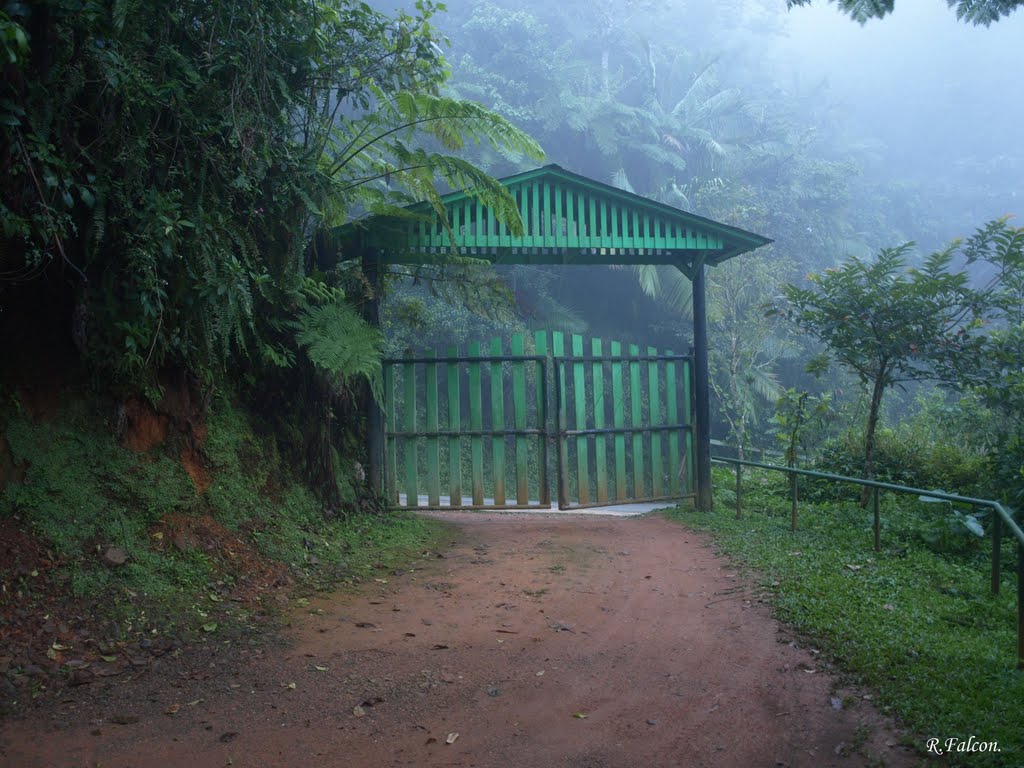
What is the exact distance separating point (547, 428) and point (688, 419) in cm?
199

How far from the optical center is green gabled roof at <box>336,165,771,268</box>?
A: 8506mm

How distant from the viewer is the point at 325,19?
6.64 m

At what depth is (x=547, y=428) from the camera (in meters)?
8.91

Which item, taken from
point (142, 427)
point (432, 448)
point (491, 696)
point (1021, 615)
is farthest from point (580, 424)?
point (1021, 615)

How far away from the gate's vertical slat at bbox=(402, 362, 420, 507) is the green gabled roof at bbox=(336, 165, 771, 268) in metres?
1.32

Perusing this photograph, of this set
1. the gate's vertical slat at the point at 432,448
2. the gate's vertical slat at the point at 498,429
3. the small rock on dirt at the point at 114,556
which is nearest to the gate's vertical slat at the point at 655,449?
the gate's vertical slat at the point at 498,429

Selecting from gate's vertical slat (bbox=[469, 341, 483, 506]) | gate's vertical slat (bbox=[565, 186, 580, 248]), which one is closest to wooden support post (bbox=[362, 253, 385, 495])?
gate's vertical slat (bbox=[469, 341, 483, 506])

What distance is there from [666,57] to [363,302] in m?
31.8

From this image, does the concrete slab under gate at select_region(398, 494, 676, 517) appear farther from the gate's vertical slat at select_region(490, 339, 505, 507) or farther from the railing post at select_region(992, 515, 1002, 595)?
the railing post at select_region(992, 515, 1002, 595)

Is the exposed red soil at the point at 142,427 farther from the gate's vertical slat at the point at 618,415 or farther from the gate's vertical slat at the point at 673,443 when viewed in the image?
the gate's vertical slat at the point at 673,443

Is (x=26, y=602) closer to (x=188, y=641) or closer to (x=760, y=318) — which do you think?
(x=188, y=641)

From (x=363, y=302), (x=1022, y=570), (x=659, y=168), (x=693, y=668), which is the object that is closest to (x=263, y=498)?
(x=363, y=302)

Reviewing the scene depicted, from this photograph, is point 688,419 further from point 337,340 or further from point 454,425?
point 337,340

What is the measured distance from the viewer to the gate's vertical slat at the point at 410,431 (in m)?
8.55
